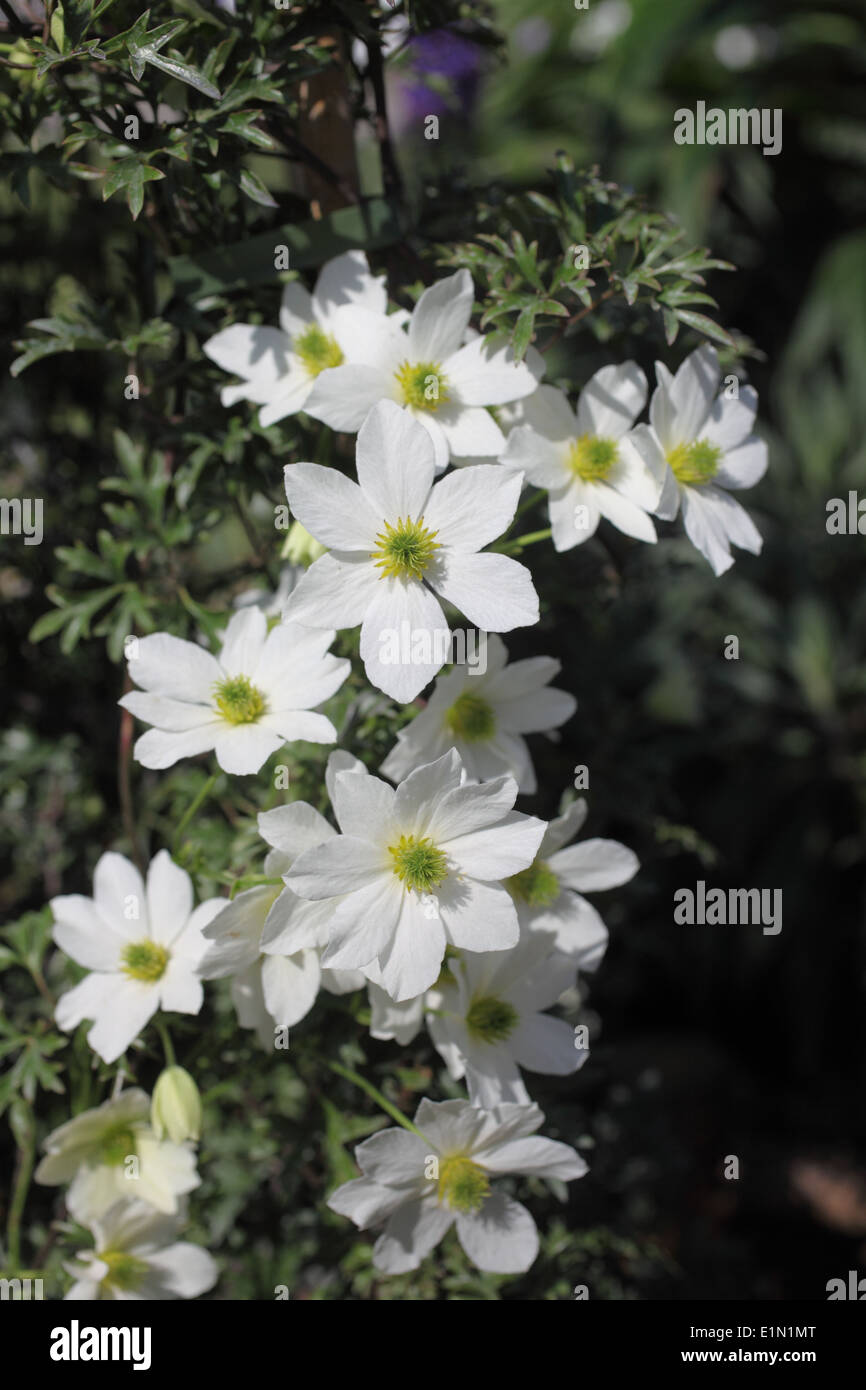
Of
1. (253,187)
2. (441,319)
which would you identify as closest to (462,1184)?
(441,319)

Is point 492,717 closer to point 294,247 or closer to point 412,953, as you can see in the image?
point 412,953

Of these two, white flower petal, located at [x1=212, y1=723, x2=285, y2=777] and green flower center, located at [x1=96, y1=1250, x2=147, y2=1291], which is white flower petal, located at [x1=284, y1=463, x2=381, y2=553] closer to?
white flower petal, located at [x1=212, y1=723, x2=285, y2=777]

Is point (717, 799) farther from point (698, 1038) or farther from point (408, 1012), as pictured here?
point (408, 1012)

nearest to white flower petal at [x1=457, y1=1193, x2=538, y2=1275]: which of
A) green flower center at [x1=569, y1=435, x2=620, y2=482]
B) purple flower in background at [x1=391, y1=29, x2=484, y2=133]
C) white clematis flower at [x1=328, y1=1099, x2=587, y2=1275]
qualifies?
white clematis flower at [x1=328, y1=1099, x2=587, y2=1275]

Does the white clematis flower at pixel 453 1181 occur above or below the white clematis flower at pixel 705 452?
below

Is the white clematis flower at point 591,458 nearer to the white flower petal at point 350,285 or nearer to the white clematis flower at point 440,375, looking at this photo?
the white clematis flower at point 440,375

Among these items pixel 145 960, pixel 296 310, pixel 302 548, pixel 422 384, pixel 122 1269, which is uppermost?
pixel 296 310

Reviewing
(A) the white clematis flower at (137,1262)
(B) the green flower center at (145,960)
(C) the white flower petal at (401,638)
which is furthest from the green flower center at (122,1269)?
(C) the white flower petal at (401,638)
